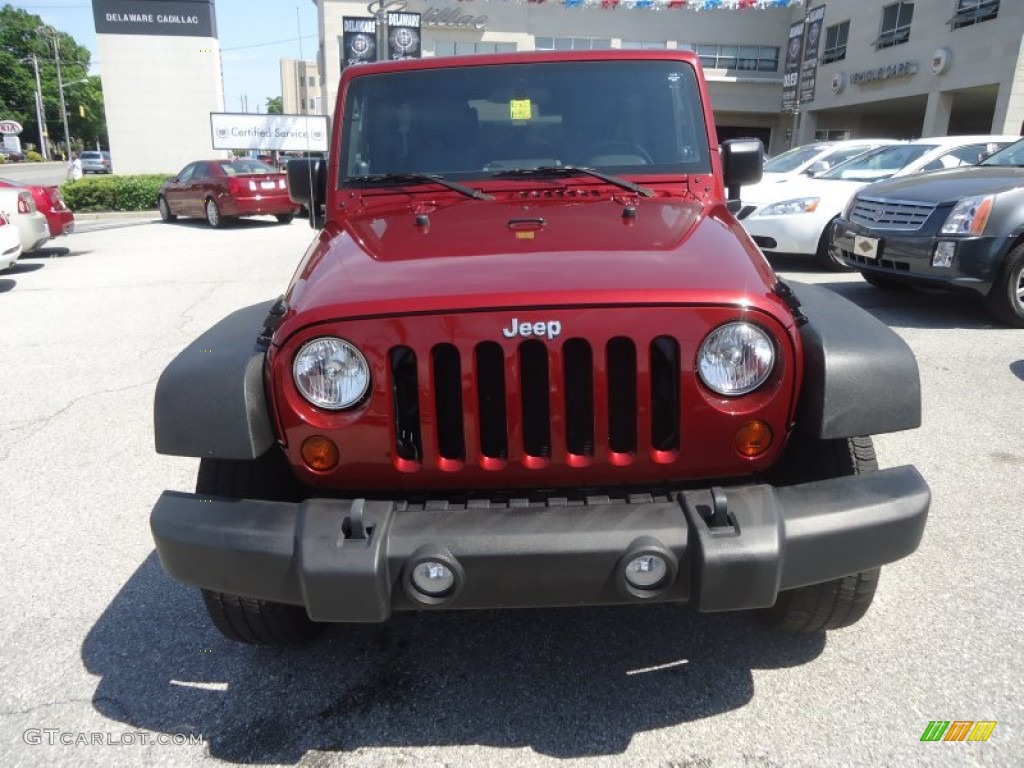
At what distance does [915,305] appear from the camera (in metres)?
7.55

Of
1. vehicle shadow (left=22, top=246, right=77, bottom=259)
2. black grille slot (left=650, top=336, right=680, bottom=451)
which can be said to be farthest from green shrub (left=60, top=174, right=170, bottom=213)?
black grille slot (left=650, top=336, right=680, bottom=451)

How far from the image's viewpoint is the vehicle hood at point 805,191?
9.04m

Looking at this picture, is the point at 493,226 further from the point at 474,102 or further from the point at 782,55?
the point at 782,55

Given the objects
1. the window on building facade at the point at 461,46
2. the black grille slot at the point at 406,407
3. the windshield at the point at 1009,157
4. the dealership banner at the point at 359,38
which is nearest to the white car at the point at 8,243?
the black grille slot at the point at 406,407

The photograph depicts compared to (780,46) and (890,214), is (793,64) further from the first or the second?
(890,214)

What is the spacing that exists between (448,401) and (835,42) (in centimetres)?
3926

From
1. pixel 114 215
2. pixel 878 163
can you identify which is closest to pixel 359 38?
pixel 114 215

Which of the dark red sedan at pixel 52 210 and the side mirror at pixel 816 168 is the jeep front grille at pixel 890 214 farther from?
the dark red sedan at pixel 52 210

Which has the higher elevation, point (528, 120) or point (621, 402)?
point (528, 120)

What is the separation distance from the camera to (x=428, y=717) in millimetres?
2316

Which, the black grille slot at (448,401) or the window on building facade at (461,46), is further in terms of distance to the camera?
the window on building facade at (461,46)

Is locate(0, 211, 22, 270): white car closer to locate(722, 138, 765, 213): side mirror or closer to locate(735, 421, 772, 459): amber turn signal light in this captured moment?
locate(722, 138, 765, 213): side mirror

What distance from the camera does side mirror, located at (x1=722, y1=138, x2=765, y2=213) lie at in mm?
3377

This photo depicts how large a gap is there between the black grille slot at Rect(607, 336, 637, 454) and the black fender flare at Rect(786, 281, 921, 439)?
459 mm
